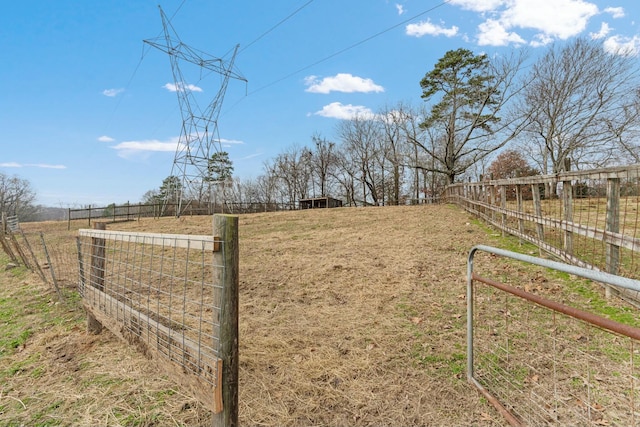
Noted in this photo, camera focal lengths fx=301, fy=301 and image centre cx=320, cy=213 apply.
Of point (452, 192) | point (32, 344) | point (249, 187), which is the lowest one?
point (32, 344)

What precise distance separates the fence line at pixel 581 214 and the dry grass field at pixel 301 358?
5.03ft

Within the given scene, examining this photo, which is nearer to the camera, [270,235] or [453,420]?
[453,420]

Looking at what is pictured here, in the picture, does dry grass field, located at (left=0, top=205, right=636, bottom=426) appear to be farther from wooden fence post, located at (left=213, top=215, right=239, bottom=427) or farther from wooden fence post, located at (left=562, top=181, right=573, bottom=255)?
wooden fence post, located at (left=562, top=181, right=573, bottom=255)

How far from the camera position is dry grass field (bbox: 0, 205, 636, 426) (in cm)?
228

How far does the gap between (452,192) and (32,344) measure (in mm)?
14920

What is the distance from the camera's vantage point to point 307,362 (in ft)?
9.59

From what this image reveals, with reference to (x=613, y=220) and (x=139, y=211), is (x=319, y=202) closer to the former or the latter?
(x=139, y=211)

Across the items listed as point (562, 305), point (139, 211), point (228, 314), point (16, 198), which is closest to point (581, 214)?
point (562, 305)

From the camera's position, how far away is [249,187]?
4344 centimetres

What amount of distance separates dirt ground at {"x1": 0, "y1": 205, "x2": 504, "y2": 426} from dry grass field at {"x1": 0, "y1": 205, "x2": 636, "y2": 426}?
0.01m

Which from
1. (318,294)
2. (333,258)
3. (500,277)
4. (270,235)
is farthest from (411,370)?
(270,235)

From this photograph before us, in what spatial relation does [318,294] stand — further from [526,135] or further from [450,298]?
[526,135]

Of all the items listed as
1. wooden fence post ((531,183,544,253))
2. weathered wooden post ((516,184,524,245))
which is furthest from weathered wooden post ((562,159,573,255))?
weathered wooden post ((516,184,524,245))

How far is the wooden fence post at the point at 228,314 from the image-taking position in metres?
1.78
